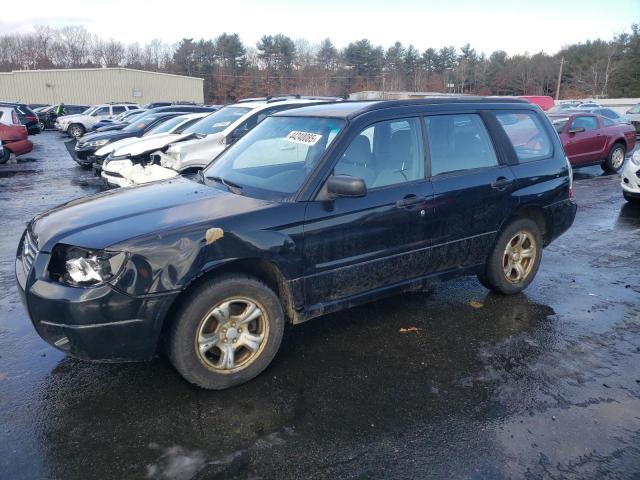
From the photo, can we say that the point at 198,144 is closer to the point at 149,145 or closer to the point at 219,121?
the point at 219,121

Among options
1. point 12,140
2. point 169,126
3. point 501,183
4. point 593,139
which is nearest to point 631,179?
point 593,139

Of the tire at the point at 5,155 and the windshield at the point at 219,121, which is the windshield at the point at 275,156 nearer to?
the windshield at the point at 219,121

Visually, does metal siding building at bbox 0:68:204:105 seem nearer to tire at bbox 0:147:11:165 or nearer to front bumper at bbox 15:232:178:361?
tire at bbox 0:147:11:165

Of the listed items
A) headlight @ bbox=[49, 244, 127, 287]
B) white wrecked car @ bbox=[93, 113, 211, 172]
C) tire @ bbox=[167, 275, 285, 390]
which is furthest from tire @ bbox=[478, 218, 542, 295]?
white wrecked car @ bbox=[93, 113, 211, 172]

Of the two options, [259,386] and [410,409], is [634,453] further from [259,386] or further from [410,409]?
[259,386]

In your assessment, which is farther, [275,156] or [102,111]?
[102,111]

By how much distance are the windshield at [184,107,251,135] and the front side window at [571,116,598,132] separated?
846 centimetres

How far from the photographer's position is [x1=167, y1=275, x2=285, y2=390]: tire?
3.13m

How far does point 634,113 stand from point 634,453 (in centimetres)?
2570

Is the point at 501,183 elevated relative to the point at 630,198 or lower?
elevated

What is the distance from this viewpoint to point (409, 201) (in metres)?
3.92

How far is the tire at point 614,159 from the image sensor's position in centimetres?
1330

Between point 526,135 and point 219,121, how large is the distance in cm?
625

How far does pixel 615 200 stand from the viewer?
386 inches
